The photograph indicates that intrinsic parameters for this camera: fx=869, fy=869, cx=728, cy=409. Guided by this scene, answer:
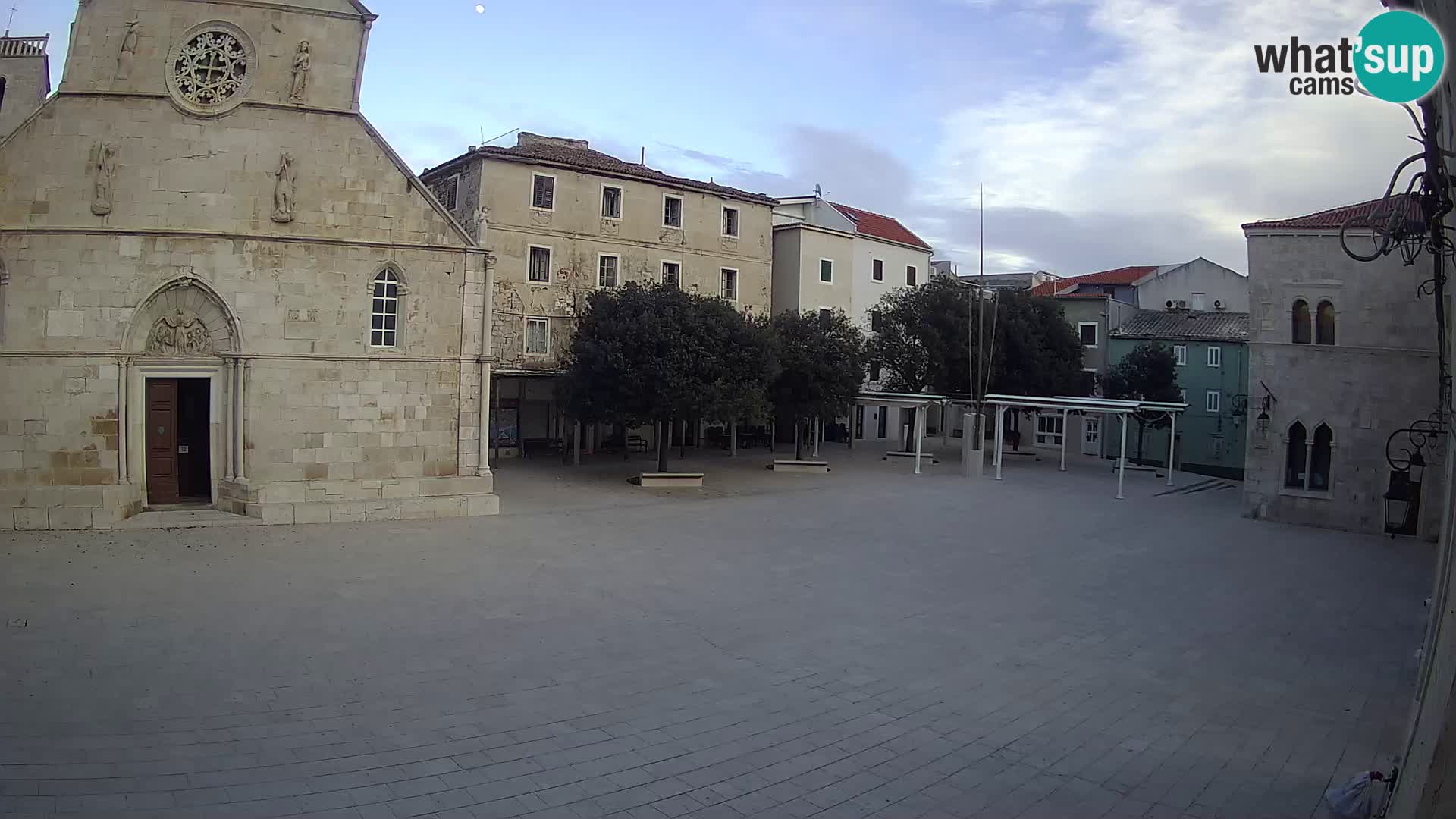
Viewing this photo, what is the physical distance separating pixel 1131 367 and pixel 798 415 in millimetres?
18649

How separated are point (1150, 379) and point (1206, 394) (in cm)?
417

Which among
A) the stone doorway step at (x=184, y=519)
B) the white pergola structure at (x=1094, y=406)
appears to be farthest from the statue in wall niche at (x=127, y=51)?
the white pergola structure at (x=1094, y=406)

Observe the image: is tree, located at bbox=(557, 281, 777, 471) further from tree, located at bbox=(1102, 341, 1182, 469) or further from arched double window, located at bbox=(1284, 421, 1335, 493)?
tree, located at bbox=(1102, 341, 1182, 469)

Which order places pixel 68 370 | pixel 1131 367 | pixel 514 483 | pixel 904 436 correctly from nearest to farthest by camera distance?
pixel 68 370 < pixel 514 483 < pixel 904 436 < pixel 1131 367

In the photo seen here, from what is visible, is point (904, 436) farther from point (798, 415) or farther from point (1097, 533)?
point (1097, 533)

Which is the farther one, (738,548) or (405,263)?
(405,263)

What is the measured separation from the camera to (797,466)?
3053cm

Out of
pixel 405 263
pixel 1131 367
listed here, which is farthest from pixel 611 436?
pixel 1131 367

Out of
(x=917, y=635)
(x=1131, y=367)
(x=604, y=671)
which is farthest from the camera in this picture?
(x=1131, y=367)

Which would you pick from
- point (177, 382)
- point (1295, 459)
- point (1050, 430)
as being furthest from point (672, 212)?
point (1050, 430)

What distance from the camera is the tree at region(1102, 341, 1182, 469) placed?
38.3 metres

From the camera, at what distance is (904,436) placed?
36.8 meters

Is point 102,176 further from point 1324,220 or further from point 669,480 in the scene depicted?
point 1324,220

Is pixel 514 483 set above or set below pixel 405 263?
below
